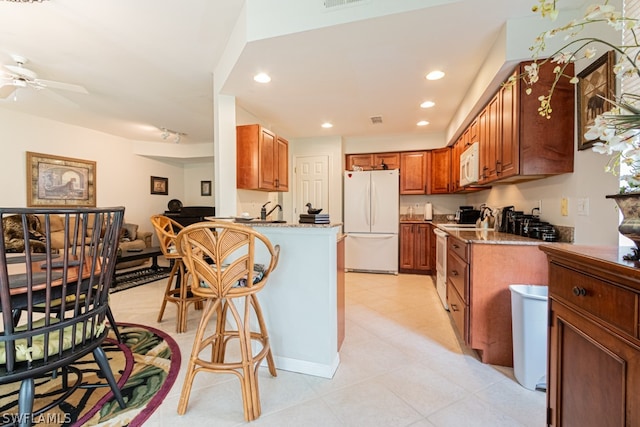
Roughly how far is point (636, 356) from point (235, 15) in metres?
2.82

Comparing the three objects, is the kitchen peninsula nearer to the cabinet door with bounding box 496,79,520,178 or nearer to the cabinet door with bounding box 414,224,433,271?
Answer: the cabinet door with bounding box 496,79,520,178

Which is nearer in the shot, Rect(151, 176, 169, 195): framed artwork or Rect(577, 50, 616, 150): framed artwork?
Rect(577, 50, 616, 150): framed artwork

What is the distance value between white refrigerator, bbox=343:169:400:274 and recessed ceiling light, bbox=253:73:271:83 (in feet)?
7.85

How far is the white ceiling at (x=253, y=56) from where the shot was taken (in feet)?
6.47

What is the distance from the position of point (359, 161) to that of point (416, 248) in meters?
1.87

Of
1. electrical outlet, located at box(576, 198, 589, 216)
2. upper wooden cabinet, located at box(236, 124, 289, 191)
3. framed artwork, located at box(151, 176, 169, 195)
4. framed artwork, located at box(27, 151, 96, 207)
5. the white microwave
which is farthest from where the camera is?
framed artwork, located at box(151, 176, 169, 195)

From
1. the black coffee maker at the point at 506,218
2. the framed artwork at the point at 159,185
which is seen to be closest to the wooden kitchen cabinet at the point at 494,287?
the black coffee maker at the point at 506,218

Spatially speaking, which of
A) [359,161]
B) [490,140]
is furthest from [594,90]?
[359,161]

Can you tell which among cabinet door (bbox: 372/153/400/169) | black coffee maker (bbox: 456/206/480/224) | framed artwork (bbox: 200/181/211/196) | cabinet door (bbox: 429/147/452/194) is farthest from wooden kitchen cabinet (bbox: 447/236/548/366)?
framed artwork (bbox: 200/181/211/196)

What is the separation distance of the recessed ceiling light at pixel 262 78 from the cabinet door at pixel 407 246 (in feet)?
10.6

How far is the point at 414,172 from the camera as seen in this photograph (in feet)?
16.1

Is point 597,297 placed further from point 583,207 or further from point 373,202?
point 373,202

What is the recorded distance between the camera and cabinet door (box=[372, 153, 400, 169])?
4.97m

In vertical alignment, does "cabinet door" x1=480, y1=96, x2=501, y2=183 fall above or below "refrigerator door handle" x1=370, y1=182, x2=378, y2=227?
above
